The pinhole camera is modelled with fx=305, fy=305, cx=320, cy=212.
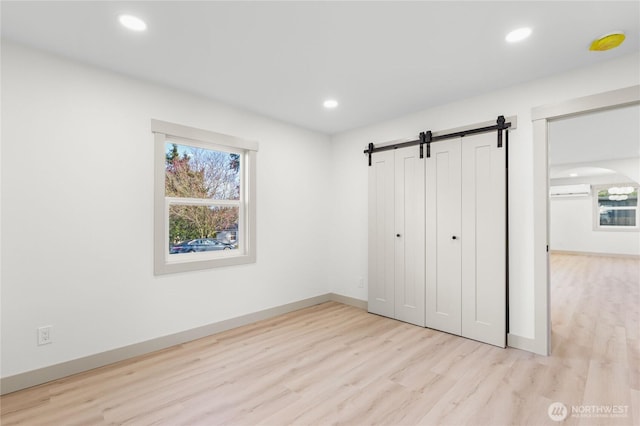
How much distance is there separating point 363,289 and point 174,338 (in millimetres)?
2497

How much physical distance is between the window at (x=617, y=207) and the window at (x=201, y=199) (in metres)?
11.6

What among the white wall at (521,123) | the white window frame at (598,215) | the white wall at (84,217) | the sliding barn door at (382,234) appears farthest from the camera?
the white window frame at (598,215)

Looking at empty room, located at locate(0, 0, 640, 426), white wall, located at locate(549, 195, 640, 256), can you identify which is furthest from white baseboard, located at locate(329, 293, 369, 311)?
white wall, located at locate(549, 195, 640, 256)

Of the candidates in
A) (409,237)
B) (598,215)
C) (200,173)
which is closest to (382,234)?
(409,237)

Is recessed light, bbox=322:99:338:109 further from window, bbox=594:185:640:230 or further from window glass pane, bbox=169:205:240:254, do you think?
window, bbox=594:185:640:230

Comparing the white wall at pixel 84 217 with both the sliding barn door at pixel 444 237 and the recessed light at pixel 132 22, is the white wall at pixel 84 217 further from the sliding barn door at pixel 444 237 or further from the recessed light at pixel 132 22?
the sliding barn door at pixel 444 237

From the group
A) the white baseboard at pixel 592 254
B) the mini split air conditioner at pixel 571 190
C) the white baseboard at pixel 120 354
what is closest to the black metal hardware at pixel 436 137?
the white baseboard at pixel 120 354

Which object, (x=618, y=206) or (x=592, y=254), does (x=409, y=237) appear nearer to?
(x=592, y=254)

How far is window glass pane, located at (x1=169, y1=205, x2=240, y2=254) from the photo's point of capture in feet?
10.7

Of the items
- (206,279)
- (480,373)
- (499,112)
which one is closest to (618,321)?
(480,373)

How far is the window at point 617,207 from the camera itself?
30.5 ft

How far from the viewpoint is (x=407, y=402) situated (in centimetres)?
211

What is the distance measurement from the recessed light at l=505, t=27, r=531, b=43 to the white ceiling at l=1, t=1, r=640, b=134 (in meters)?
0.06

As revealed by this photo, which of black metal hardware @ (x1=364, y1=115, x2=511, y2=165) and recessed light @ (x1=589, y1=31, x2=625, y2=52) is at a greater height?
recessed light @ (x1=589, y1=31, x2=625, y2=52)
